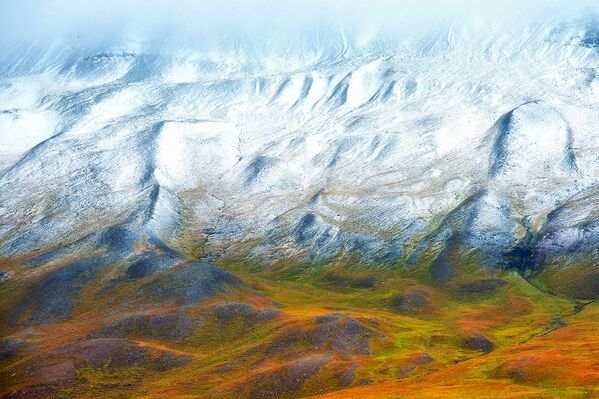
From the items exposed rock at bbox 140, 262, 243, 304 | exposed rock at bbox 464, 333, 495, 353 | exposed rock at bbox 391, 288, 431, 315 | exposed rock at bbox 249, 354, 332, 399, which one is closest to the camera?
exposed rock at bbox 249, 354, 332, 399

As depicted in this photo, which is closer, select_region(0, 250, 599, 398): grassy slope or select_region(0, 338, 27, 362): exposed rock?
select_region(0, 250, 599, 398): grassy slope

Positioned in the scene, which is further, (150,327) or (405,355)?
(150,327)

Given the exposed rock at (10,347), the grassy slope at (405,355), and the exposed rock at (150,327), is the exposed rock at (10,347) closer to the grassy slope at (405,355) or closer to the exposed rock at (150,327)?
the grassy slope at (405,355)

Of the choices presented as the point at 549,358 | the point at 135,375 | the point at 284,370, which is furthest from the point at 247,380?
the point at 549,358

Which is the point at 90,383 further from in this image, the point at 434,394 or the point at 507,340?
the point at 507,340

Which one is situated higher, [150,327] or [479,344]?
[150,327]

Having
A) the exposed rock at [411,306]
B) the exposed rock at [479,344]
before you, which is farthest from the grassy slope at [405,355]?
the exposed rock at [479,344]

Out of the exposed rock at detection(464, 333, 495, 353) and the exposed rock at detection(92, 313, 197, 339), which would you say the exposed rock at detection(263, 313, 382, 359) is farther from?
the exposed rock at detection(92, 313, 197, 339)

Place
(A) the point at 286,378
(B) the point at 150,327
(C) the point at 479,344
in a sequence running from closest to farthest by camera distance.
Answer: (A) the point at 286,378 → (C) the point at 479,344 → (B) the point at 150,327

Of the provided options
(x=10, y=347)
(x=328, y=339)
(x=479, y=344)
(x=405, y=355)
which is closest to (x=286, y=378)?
(x=328, y=339)

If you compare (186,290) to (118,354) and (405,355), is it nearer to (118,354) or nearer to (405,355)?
(118,354)

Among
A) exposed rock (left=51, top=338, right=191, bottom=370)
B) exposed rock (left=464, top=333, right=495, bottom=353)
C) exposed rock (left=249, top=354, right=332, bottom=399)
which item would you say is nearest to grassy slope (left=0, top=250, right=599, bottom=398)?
exposed rock (left=249, top=354, right=332, bottom=399)
